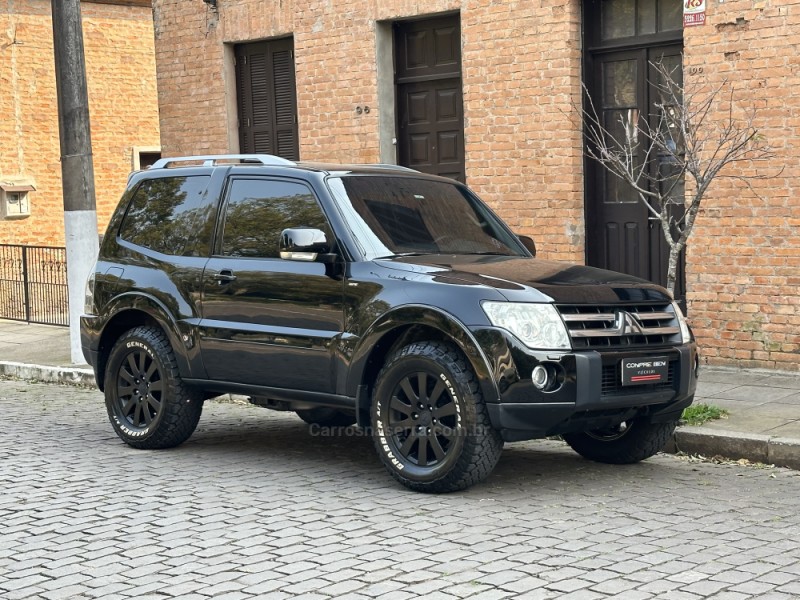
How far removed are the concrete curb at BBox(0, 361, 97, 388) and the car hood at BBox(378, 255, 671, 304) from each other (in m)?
6.29

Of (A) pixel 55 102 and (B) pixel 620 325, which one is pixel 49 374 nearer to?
(B) pixel 620 325

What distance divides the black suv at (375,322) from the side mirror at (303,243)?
11 millimetres

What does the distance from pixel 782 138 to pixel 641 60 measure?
193cm

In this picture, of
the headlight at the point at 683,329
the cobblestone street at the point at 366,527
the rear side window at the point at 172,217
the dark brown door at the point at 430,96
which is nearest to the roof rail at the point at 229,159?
the rear side window at the point at 172,217

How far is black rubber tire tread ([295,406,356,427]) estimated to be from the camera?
8602mm

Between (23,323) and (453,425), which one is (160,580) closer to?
(453,425)

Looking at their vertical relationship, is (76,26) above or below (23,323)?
above

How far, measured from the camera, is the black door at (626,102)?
40.9ft

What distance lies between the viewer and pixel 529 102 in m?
13.2

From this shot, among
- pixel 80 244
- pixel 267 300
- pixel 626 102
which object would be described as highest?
pixel 626 102

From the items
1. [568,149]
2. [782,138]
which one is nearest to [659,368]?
[782,138]

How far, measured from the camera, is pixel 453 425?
7.25m

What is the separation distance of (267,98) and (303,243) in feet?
30.1

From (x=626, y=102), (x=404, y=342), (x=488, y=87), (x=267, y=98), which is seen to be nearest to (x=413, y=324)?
(x=404, y=342)
